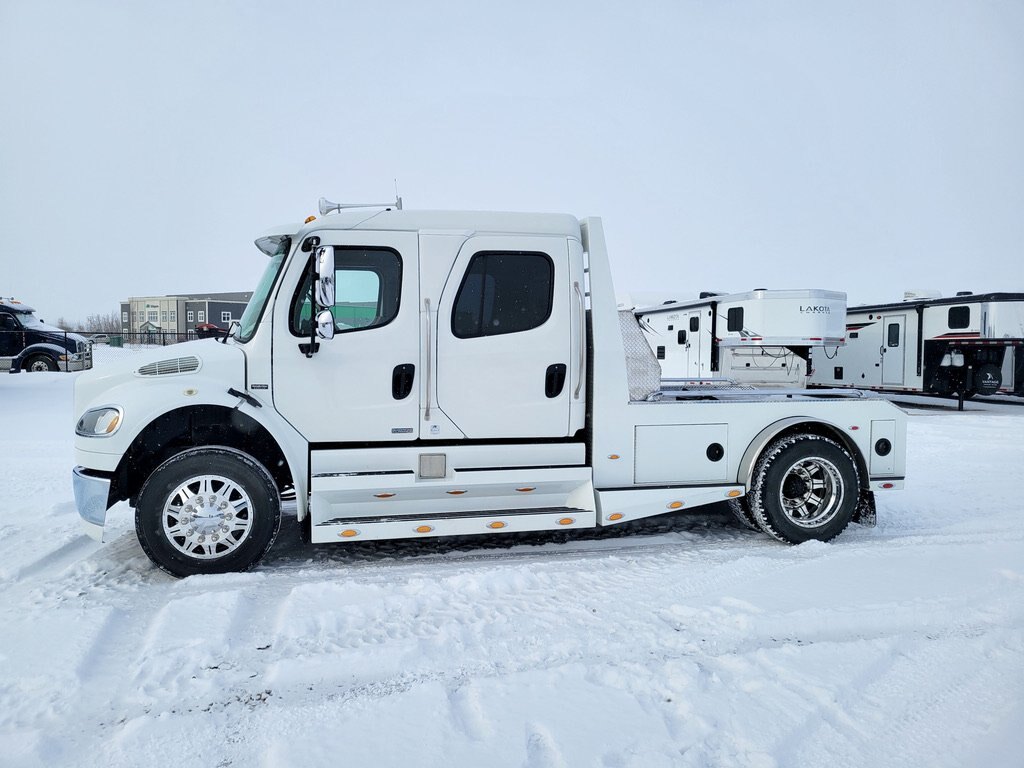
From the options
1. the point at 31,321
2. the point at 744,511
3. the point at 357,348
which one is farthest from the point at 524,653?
the point at 31,321

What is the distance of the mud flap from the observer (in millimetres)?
6074

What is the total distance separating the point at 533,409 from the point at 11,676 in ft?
11.2

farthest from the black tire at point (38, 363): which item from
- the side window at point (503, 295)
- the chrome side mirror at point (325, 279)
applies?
the side window at point (503, 295)

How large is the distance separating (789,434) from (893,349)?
49.2 ft

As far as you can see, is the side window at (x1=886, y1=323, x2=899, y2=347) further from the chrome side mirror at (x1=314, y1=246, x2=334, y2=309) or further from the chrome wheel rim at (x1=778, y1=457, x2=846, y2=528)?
the chrome side mirror at (x1=314, y1=246, x2=334, y2=309)

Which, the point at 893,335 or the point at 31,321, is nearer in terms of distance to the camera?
the point at 893,335

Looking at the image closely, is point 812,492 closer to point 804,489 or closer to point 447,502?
point 804,489

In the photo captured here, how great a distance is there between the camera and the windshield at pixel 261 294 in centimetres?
507

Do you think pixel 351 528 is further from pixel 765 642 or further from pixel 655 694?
pixel 765 642

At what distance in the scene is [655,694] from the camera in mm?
3316

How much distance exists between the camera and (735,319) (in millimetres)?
15969

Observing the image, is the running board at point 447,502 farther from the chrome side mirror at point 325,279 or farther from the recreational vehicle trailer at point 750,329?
the recreational vehicle trailer at point 750,329

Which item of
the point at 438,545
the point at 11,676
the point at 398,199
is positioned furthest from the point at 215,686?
the point at 398,199

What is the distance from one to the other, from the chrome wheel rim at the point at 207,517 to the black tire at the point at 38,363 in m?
22.7
